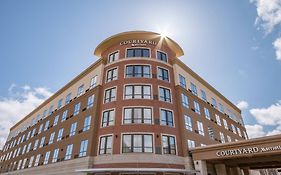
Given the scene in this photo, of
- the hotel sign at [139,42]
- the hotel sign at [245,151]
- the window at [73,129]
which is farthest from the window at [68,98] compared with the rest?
the hotel sign at [245,151]

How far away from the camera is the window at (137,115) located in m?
24.4

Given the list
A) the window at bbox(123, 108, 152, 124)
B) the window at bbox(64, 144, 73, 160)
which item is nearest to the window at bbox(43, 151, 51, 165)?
the window at bbox(64, 144, 73, 160)

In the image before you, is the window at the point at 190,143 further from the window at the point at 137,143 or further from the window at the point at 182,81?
the window at the point at 182,81

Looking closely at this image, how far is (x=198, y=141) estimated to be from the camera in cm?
2770

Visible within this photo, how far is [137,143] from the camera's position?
23.0 metres

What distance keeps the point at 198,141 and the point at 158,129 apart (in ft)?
24.5

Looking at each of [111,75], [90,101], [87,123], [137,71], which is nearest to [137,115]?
[137,71]

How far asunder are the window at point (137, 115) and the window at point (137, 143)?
5.88 ft

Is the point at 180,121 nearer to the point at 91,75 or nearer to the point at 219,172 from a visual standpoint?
the point at 219,172

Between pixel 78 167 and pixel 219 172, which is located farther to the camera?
pixel 219 172

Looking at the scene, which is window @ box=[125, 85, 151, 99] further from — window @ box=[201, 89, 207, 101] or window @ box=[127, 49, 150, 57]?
window @ box=[201, 89, 207, 101]

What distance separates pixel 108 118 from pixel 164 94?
330 inches

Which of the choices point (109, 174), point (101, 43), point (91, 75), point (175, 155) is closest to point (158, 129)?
point (175, 155)

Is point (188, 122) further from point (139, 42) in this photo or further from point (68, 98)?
point (68, 98)
